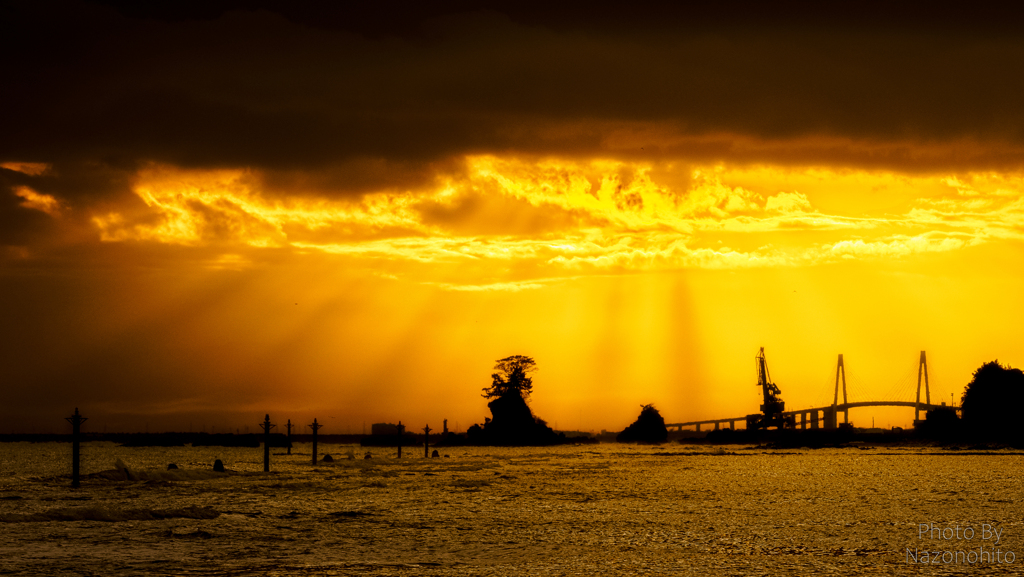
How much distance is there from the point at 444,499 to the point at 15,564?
2069 centimetres

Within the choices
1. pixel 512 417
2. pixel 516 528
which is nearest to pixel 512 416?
pixel 512 417

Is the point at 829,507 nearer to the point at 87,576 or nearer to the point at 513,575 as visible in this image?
the point at 513,575

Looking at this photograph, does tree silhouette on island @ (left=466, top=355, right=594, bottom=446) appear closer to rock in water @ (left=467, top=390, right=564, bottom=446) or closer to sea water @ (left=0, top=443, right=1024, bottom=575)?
rock in water @ (left=467, top=390, right=564, bottom=446)

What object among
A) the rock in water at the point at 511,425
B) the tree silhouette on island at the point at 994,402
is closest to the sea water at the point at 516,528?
the tree silhouette on island at the point at 994,402

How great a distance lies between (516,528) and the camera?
28.4 metres

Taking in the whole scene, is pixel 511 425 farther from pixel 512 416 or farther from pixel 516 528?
pixel 516 528

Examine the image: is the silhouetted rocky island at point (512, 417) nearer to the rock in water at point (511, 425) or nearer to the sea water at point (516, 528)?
the rock in water at point (511, 425)

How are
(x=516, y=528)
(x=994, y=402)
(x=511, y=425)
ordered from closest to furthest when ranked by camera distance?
(x=516, y=528)
(x=994, y=402)
(x=511, y=425)

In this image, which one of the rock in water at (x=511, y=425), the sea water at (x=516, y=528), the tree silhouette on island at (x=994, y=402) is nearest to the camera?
the sea water at (x=516, y=528)

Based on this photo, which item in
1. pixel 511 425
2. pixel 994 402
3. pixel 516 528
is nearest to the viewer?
pixel 516 528

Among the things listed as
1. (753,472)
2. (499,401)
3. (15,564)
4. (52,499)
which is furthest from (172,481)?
(499,401)

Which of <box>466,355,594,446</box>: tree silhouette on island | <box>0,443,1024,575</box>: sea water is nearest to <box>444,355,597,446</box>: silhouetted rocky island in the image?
<box>466,355,594,446</box>: tree silhouette on island

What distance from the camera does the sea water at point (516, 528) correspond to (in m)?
20.8

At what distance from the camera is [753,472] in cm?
6256
